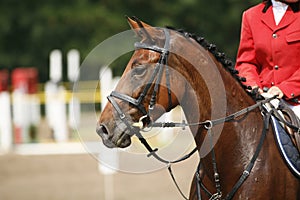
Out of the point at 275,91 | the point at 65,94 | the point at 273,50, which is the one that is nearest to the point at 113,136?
the point at 275,91

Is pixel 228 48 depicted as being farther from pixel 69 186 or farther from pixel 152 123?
pixel 152 123

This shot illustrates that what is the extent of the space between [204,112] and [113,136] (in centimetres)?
54

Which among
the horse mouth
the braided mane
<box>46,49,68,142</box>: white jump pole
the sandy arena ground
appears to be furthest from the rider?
<box>46,49,68,142</box>: white jump pole

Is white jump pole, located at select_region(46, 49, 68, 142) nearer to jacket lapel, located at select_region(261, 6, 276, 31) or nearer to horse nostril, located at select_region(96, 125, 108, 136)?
jacket lapel, located at select_region(261, 6, 276, 31)

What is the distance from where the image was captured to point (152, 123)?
3.90m

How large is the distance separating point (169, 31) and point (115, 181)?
7.56 m

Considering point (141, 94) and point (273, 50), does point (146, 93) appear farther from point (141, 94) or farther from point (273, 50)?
point (273, 50)

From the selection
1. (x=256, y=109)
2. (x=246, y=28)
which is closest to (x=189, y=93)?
(x=256, y=109)

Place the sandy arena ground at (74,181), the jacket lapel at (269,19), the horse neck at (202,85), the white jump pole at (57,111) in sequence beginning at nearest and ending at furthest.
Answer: the horse neck at (202,85) < the jacket lapel at (269,19) < the sandy arena ground at (74,181) < the white jump pole at (57,111)

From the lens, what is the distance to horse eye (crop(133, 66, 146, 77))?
388cm

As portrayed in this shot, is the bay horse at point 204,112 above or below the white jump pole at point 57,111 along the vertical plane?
below

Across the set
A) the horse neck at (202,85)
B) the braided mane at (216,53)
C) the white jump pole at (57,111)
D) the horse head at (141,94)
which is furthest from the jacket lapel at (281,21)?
the white jump pole at (57,111)

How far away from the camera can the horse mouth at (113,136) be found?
3.86 m

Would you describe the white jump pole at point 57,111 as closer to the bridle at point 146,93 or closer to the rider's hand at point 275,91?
the rider's hand at point 275,91
